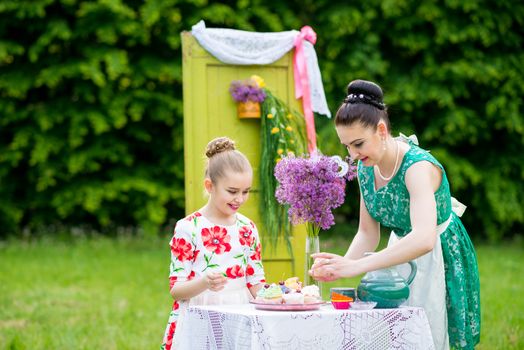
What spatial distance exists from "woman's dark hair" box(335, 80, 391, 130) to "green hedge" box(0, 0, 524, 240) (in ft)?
23.4

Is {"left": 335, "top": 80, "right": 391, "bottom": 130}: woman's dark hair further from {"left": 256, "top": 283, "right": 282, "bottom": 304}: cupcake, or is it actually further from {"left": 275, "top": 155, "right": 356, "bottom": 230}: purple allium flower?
{"left": 256, "top": 283, "right": 282, "bottom": 304}: cupcake

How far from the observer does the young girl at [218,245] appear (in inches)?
127

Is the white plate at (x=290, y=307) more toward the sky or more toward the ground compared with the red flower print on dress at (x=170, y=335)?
more toward the sky

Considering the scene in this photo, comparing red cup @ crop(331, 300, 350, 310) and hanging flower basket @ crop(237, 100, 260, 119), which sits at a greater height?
hanging flower basket @ crop(237, 100, 260, 119)

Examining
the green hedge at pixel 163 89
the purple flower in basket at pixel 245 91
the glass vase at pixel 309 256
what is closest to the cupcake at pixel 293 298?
the glass vase at pixel 309 256

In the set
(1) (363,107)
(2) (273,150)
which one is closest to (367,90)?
Answer: (1) (363,107)

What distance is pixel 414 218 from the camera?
2930mm

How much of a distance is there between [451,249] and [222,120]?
9.05ft

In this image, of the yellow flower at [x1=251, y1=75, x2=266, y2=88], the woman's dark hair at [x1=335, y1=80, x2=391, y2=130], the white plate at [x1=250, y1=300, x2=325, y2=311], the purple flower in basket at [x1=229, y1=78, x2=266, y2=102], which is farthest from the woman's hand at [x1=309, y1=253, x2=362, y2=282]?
the yellow flower at [x1=251, y1=75, x2=266, y2=88]

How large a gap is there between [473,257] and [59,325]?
3.58 metres

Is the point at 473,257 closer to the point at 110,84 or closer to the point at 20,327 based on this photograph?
the point at 20,327

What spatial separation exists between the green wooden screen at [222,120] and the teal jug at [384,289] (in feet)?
8.48
